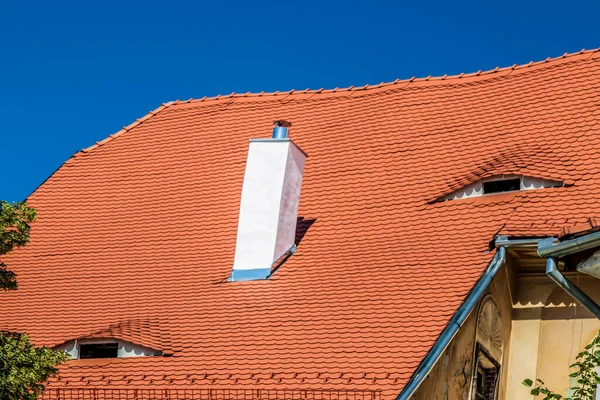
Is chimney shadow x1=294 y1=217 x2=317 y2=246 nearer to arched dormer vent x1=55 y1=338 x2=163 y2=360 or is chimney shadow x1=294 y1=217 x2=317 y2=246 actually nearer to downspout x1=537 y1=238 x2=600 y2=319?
arched dormer vent x1=55 y1=338 x2=163 y2=360

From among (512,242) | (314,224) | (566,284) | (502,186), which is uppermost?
(502,186)

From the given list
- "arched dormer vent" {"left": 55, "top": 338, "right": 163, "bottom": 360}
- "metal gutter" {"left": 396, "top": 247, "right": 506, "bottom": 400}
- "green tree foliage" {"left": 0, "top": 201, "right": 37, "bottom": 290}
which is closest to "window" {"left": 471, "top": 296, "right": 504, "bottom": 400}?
"metal gutter" {"left": 396, "top": 247, "right": 506, "bottom": 400}

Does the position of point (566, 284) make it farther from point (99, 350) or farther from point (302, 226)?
point (99, 350)

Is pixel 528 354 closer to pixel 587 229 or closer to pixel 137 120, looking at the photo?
pixel 587 229

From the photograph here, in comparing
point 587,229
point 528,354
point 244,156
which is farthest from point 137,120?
point 587,229

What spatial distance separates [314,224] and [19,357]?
590 cm

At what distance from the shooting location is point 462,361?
536 inches

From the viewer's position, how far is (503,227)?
1423 cm

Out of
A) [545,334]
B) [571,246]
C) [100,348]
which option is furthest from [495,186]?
[100,348]

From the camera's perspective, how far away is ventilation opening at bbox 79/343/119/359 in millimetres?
14656

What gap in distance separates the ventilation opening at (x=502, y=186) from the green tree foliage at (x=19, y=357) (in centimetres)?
590

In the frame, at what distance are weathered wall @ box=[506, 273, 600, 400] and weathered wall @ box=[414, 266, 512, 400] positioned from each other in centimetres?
14

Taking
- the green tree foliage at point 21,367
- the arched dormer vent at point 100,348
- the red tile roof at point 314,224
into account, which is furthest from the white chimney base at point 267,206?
the green tree foliage at point 21,367

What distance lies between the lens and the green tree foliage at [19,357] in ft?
35.6
